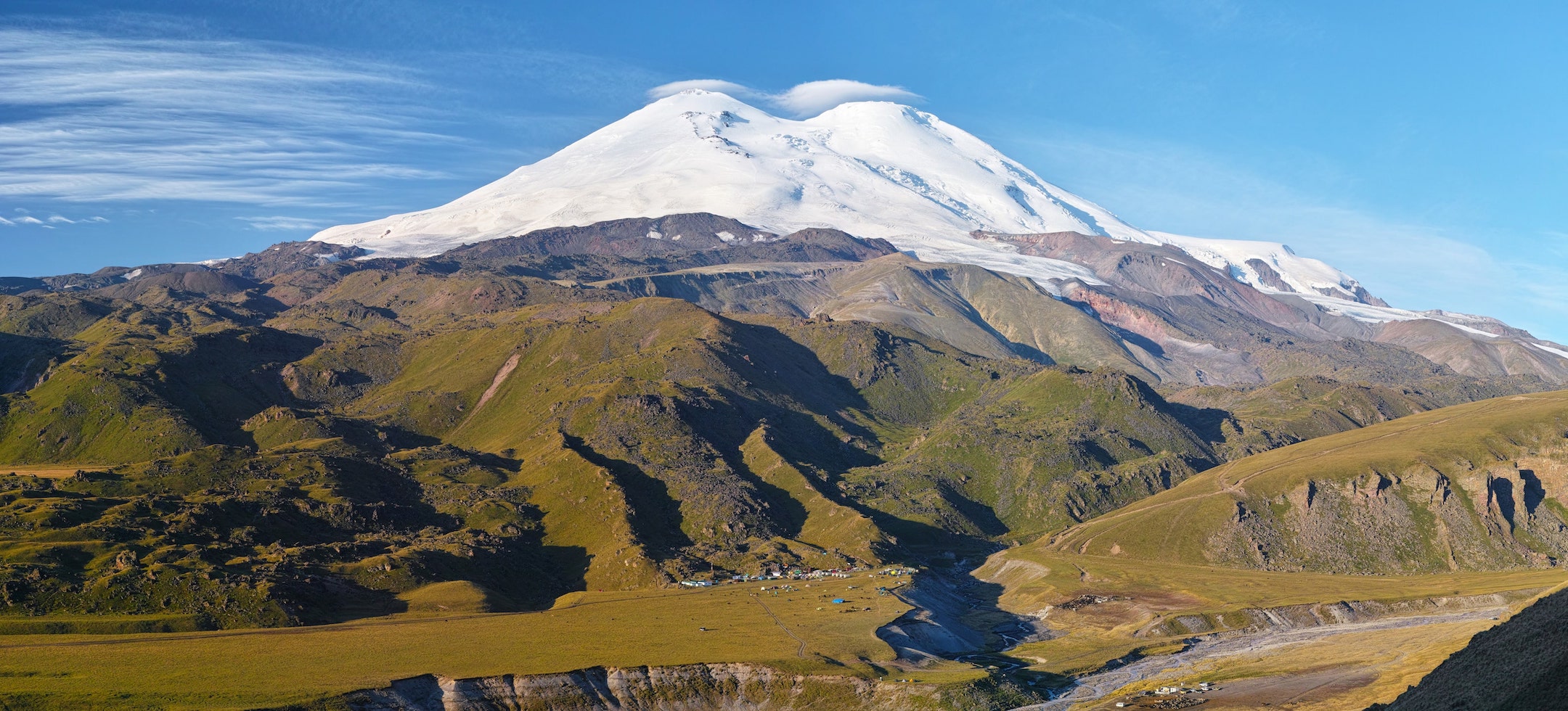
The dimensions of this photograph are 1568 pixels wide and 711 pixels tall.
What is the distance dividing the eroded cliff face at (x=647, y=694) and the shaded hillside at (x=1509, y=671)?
272 ft

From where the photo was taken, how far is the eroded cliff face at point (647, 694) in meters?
180

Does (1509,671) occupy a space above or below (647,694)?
above

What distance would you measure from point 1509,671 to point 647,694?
436ft

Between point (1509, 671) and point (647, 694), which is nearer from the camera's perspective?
point (1509, 671)

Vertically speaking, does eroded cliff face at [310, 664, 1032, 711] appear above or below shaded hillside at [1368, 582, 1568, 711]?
below

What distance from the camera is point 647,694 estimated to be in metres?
195

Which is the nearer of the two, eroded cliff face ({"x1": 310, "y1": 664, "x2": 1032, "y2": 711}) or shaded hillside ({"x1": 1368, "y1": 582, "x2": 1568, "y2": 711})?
shaded hillside ({"x1": 1368, "y1": 582, "x2": 1568, "y2": 711})

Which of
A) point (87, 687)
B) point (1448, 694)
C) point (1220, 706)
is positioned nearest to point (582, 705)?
point (87, 687)

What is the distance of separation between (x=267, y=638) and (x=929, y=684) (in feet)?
395

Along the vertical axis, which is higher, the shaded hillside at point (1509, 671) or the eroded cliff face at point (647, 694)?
the shaded hillside at point (1509, 671)

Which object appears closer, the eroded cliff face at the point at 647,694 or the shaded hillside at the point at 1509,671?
the shaded hillside at the point at 1509,671

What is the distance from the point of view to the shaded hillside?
101062mm

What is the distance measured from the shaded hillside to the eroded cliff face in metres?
82.9

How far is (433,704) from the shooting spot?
577 feet
